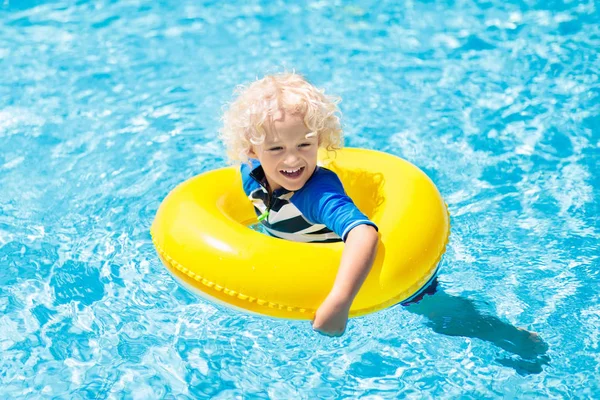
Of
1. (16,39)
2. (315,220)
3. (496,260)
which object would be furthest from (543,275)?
(16,39)

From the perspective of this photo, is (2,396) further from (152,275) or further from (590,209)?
(590,209)

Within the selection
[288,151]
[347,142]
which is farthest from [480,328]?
[347,142]

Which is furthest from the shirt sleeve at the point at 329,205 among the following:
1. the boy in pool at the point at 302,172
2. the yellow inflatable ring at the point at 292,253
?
the yellow inflatable ring at the point at 292,253

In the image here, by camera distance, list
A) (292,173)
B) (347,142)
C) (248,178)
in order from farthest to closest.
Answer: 1. (347,142)
2. (248,178)
3. (292,173)

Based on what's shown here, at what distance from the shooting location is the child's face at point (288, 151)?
120 inches

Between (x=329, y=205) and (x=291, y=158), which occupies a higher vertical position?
(x=291, y=158)

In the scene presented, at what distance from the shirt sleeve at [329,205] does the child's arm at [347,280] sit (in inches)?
2.3

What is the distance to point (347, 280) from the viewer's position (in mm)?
2828

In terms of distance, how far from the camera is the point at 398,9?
637cm

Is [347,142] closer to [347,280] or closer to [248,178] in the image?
[248,178]

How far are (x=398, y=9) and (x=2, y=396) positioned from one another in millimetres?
4344

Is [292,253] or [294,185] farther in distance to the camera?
[294,185]

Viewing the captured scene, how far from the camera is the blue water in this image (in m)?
3.41

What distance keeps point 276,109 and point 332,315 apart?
807mm
